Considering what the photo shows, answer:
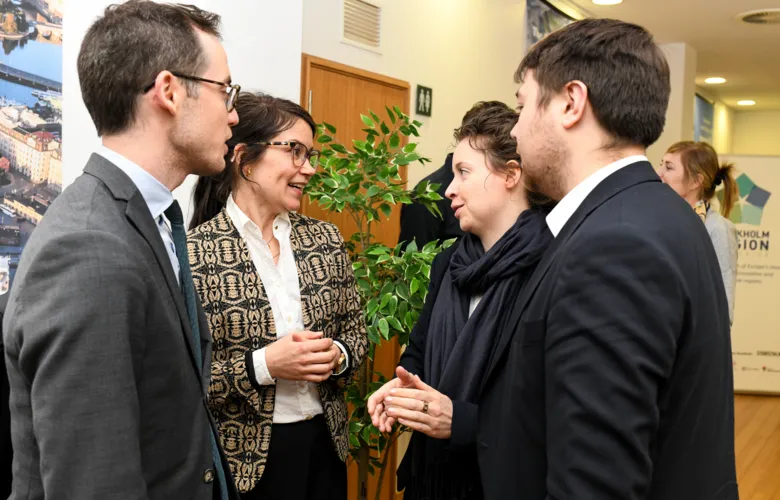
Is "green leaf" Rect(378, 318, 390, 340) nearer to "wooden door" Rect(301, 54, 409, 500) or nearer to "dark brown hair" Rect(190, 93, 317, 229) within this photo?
"dark brown hair" Rect(190, 93, 317, 229)

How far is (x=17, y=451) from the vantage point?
115 centimetres

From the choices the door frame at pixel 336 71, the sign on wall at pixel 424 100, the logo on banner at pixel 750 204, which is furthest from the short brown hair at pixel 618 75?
the logo on banner at pixel 750 204

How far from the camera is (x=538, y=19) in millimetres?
5812

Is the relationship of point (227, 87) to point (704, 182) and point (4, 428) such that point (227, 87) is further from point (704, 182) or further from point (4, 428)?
point (704, 182)

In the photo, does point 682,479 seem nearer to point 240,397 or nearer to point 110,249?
point 110,249

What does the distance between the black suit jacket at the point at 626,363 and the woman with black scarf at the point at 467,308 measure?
0.54 meters

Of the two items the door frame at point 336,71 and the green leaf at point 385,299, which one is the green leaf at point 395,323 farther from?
the door frame at point 336,71

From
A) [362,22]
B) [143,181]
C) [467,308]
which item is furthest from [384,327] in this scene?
[362,22]

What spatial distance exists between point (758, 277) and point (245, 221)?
7153 mm

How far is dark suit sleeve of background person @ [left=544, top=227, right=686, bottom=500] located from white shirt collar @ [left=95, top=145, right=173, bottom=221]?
732mm

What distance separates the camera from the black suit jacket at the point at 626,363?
101cm

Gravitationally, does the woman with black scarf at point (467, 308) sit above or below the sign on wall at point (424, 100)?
below

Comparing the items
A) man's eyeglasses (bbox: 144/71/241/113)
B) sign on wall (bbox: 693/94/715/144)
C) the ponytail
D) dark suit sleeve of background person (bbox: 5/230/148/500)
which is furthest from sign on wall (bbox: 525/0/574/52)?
sign on wall (bbox: 693/94/715/144)

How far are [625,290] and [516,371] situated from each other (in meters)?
0.24
